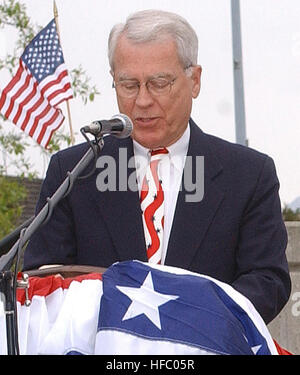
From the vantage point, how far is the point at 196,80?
4156mm

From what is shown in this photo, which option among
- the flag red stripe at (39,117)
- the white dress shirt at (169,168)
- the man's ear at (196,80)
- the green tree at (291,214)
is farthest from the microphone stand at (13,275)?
the green tree at (291,214)

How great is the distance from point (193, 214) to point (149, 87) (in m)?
0.57

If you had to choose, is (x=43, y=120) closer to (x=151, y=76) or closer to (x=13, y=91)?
(x=13, y=91)

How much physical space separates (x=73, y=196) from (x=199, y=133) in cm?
63

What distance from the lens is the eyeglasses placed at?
3.92 m

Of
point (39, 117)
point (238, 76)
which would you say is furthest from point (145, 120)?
point (238, 76)

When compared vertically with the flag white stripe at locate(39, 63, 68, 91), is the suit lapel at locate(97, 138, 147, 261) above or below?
below

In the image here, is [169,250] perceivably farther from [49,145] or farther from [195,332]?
[49,145]

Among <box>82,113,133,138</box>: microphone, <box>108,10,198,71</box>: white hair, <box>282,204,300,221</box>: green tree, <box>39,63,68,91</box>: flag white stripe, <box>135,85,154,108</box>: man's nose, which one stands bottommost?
<box>282,204,300,221</box>: green tree

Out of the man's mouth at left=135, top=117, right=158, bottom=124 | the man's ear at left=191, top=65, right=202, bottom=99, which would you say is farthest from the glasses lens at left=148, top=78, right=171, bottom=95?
the man's ear at left=191, top=65, right=202, bottom=99

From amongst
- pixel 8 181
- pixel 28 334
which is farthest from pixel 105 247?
pixel 8 181

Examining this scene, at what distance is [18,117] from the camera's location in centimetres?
1079

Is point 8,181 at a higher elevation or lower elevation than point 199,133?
lower

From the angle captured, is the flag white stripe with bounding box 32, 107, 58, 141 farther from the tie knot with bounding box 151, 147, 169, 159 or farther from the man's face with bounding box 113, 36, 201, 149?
the man's face with bounding box 113, 36, 201, 149
